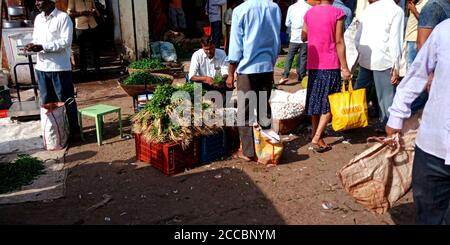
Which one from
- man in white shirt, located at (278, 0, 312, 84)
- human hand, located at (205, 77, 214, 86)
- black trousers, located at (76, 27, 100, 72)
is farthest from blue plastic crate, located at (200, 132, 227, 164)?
black trousers, located at (76, 27, 100, 72)

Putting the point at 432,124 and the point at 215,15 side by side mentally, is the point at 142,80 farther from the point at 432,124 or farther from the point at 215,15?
the point at 215,15

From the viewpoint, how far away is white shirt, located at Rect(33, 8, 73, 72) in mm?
5438

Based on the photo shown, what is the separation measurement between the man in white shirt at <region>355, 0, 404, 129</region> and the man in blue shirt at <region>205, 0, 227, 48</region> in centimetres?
693

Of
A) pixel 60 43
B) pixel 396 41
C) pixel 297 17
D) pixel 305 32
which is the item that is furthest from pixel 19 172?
pixel 297 17

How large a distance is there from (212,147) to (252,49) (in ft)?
4.34

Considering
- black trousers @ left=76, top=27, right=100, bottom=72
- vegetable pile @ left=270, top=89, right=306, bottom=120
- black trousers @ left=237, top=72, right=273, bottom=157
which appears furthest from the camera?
black trousers @ left=76, top=27, right=100, bottom=72

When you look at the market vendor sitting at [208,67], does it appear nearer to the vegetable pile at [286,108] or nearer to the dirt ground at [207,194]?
the vegetable pile at [286,108]

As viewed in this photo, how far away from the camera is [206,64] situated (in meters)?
5.84

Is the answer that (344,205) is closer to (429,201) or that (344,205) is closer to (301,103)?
(429,201)

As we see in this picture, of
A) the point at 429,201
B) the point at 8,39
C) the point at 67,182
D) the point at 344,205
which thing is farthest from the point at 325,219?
the point at 8,39

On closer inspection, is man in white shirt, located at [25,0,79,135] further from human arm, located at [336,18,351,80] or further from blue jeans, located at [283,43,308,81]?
blue jeans, located at [283,43,308,81]

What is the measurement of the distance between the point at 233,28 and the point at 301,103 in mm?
1984

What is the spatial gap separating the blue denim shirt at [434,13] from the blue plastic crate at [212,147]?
2598mm

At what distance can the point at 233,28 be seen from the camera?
4.71 meters
